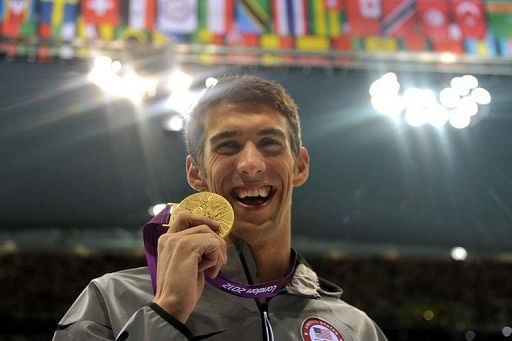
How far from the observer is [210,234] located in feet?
3.55

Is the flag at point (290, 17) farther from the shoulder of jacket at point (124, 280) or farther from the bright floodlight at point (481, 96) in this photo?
the shoulder of jacket at point (124, 280)

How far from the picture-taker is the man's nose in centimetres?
136

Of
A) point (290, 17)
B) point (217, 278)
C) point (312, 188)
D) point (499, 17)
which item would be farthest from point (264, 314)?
point (312, 188)

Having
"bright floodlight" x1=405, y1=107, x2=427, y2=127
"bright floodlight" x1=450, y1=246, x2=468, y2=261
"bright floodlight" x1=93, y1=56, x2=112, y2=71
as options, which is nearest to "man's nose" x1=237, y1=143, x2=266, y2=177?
"bright floodlight" x1=93, y1=56, x2=112, y2=71

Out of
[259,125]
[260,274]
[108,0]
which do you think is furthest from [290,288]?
[108,0]

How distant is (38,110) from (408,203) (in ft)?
12.6

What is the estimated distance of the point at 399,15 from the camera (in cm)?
397

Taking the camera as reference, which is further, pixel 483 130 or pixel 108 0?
pixel 483 130

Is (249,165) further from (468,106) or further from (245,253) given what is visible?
(468,106)

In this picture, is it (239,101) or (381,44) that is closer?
(239,101)

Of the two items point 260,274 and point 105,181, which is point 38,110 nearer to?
point 105,181

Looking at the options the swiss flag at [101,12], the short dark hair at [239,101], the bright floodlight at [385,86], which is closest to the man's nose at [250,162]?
the short dark hair at [239,101]

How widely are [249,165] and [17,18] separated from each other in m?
3.13

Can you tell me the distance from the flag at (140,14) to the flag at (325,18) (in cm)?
108
